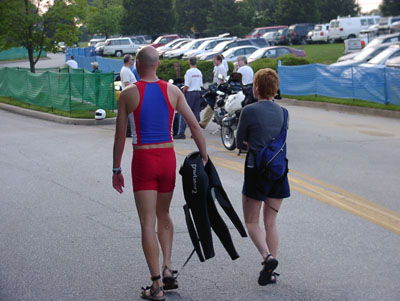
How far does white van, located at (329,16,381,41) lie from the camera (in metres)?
55.7

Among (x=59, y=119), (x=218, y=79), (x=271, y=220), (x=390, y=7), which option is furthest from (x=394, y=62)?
(x=390, y=7)

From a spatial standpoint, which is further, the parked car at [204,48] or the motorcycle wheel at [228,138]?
the parked car at [204,48]

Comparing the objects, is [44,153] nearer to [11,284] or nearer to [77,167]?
[77,167]

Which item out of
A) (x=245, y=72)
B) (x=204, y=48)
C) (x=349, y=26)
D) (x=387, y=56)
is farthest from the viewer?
(x=349, y=26)

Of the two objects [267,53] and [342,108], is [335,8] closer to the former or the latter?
[267,53]

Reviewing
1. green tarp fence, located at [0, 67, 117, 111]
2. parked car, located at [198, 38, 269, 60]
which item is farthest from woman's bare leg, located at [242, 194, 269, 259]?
parked car, located at [198, 38, 269, 60]

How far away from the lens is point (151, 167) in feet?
15.9

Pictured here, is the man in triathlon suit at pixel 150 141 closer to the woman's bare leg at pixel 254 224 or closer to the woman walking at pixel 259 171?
the woman walking at pixel 259 171

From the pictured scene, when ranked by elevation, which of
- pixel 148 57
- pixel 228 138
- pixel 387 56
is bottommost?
pixel 228 138

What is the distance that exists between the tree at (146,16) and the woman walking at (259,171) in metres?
72.2

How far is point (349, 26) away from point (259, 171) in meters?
53.3

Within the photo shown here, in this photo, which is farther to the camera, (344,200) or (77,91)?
(77,91)

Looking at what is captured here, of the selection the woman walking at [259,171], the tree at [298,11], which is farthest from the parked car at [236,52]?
the tree at [298,11]

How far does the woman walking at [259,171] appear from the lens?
17.1 ft
